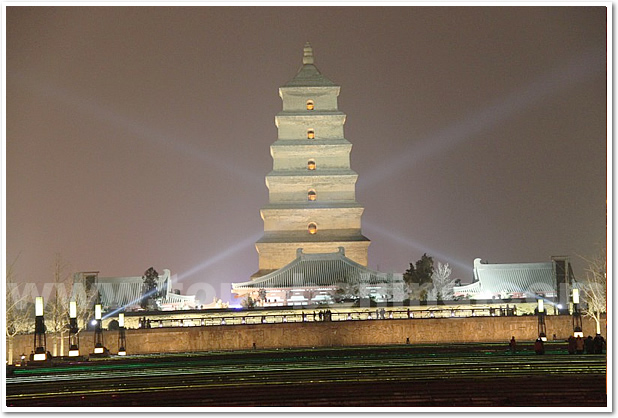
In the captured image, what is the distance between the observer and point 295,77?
2376 inches

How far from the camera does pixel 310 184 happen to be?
59594 mm

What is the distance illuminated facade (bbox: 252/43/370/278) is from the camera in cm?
5925

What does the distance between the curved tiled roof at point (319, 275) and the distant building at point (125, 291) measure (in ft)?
9.40

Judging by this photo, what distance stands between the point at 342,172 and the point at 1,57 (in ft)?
138

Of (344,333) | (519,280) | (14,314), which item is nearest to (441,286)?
(519,280)

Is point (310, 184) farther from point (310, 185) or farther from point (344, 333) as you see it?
point (344, 333)

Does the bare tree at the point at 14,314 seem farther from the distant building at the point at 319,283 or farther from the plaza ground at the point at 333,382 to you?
the distant building at the point at 319,283

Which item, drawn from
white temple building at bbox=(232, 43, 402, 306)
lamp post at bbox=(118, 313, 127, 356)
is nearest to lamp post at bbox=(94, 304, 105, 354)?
lamp post at bbox=(118, 313, 127, 356)

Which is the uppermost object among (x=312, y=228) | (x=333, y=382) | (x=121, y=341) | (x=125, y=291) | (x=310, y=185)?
(x=310, y=185)

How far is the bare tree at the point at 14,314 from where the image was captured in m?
30.1

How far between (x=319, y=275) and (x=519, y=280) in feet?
27.6

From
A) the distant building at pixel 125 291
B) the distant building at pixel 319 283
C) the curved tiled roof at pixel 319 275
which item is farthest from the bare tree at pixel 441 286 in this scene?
the distant building at pixel 125 291

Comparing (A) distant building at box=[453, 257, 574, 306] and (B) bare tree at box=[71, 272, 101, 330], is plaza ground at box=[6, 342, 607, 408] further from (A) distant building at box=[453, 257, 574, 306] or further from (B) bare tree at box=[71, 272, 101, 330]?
(A) distant building at box=[453, 257, 574, 306]

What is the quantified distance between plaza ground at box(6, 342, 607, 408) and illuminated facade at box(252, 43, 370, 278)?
108ft
